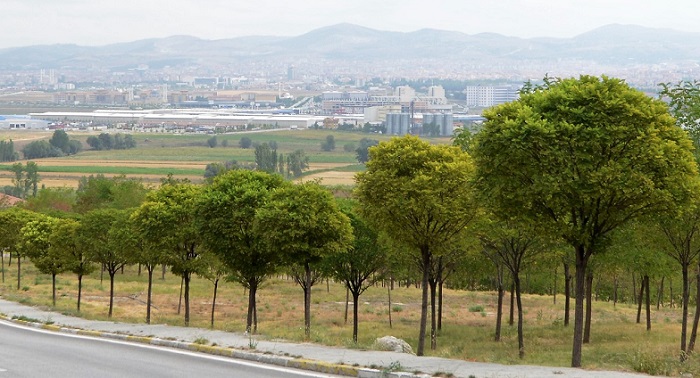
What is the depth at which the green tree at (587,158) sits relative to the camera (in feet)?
85.3

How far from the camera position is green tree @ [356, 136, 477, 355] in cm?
3369

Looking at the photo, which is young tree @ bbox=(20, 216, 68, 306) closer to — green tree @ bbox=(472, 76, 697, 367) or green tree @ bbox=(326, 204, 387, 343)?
green tree @ bbox=(326, 204, 387, 343)

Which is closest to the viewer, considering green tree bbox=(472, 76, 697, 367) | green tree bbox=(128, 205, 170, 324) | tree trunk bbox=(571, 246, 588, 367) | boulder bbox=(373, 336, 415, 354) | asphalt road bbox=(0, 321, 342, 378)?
asphalt road bbox=(0, 321, 342, 378)

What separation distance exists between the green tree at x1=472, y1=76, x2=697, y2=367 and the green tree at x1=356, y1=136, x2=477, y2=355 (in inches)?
238

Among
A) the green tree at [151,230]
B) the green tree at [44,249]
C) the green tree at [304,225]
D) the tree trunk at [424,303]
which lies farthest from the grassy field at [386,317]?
the green tree at [304,225]

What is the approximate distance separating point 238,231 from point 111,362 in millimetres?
14391

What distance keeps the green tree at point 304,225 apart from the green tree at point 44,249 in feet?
→ 58.2

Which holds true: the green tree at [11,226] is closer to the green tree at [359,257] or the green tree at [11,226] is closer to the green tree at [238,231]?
the green tree at [359,257]

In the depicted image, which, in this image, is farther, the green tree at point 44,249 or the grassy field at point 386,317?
the green tree at point 44,249

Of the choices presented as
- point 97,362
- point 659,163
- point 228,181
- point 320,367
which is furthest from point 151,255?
point 659,163

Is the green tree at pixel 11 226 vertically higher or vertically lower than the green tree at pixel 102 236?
lower

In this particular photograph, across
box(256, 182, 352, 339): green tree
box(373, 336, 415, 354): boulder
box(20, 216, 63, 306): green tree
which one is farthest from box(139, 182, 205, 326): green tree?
box(373, 336, 415, 354): boulder

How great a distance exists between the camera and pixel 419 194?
3369cm

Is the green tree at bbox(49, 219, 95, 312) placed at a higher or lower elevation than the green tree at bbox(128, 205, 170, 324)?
lower
